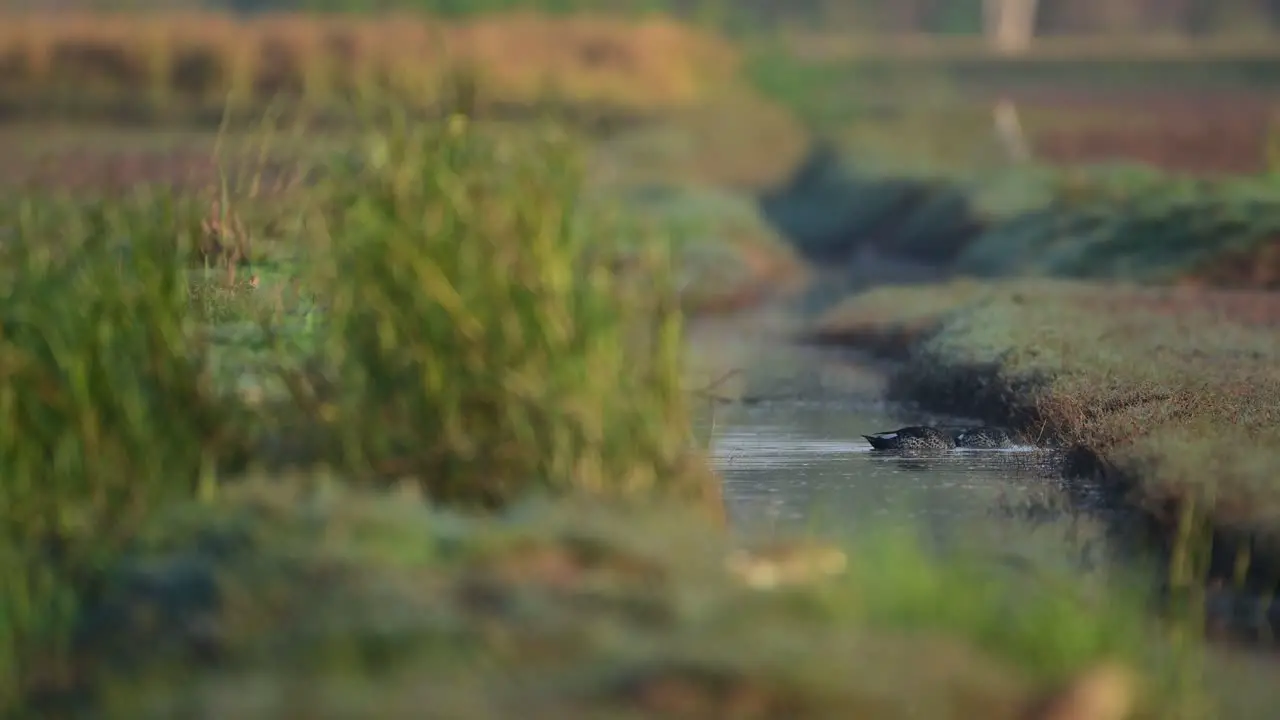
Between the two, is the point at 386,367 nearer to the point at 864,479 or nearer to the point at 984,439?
the point at 864,479

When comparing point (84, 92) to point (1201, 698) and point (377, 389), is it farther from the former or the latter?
point (1201, 698)

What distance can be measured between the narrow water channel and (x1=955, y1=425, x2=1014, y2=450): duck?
13 centimetres

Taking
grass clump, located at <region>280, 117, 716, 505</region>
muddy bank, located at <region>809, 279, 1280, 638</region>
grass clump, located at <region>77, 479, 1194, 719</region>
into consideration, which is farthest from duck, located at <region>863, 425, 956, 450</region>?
grass clump, located at <region>77, 479, 1194, 719</region>

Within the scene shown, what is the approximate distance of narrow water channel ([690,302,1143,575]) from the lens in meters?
7.97

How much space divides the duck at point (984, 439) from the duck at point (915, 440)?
1.6 inches

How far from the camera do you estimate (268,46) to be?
2766 centimetres

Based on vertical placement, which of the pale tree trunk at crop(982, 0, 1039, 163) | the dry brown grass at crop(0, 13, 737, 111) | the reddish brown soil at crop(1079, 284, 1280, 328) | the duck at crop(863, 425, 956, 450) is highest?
the pale tree trunk at crop(982, 0, 1039, 163)

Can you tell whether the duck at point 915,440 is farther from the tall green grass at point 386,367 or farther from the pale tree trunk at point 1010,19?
the pale tree trunk at point 1010,19

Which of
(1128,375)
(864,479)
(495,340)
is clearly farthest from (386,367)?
(1128,375)

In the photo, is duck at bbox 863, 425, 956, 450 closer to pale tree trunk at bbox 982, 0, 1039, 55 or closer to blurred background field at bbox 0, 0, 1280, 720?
blurred background field at bbox 0, 0, 1280, 720

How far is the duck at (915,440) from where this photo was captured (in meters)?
10.4

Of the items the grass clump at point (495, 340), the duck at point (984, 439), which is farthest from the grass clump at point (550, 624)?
the duck at point (984, 439)

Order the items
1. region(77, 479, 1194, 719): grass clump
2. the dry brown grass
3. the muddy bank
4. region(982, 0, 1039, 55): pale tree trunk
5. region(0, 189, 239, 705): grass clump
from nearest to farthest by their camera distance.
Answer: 1. region(77, 479, 1194, 719): grass clump
2. region(0, 189, 239, 705): grass clump
3. the muddy bank
4. the dry brown grass
5. region(982, 0, 1039, 55): pale tree trunk

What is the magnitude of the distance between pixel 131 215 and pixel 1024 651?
322 centimetres
